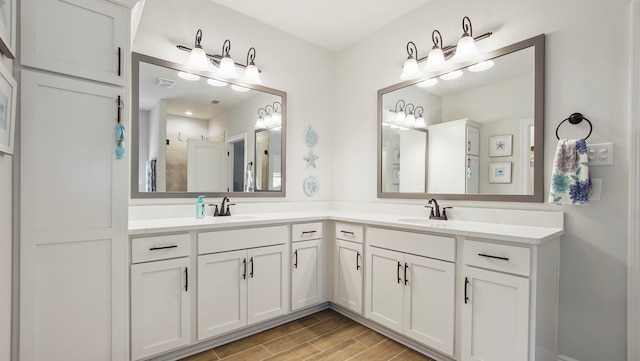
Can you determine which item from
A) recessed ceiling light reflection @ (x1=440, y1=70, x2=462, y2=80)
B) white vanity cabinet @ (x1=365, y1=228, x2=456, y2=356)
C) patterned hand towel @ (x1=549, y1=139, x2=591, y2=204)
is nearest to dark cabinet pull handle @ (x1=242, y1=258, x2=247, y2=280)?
white vanity cabinet @ (x1=365, y1=228, x2=456, y2=356)

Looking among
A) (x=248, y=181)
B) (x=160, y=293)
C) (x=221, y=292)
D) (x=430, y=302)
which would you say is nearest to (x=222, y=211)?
(x=248, y=181)

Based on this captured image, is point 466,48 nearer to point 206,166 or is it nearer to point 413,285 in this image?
point 413,285

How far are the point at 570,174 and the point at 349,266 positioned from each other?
1.62 m

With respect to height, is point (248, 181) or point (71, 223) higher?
point (248, 181)

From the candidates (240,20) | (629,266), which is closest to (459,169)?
(629,266)

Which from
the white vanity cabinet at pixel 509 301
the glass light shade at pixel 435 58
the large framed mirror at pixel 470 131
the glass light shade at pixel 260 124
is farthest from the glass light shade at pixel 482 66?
the glass light shade at pixel 260 124

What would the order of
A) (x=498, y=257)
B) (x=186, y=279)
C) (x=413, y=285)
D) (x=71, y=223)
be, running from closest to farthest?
(x=71, y=223) < (x=498, y=257) < (x=186, y=279) < (x=413, y=285)

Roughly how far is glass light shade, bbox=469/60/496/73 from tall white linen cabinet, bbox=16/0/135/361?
2293 millimetres

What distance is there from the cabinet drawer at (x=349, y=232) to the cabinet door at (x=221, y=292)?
838 mm

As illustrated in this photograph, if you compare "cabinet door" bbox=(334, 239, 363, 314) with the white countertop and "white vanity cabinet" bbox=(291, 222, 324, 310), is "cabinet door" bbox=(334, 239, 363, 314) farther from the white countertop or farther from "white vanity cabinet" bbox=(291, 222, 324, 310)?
the white countertop

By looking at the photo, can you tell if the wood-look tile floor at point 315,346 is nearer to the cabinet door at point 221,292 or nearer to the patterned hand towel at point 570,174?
the cabinet door at point 221,292

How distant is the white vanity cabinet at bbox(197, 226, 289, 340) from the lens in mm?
1995

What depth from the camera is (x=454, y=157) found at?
2.37m

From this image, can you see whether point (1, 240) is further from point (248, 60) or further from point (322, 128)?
point (322, 128)
